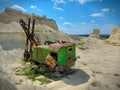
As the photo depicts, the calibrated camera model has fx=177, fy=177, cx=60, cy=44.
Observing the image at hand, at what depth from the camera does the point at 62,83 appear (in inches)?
422

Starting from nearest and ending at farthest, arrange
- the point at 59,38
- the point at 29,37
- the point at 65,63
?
the point at 65,63
the point at 29,37
the point at 59,38

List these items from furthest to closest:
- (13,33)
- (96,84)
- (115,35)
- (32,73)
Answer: (115,35), (13,33), (32,73), (96,84)

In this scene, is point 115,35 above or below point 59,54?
above

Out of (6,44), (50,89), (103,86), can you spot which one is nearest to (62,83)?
(50,89)

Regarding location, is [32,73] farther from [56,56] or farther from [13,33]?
[13,33]

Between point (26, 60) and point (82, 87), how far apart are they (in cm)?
652

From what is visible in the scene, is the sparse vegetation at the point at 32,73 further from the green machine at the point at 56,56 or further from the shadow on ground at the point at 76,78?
the shadow on ground at the point at 76,78

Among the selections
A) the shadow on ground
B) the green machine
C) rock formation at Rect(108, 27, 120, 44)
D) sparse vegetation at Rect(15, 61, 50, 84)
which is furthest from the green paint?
rock formation at Rect(108, 27, 120, 44)

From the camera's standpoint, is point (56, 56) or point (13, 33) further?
point (13, 33)

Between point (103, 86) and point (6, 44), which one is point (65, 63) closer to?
point (103, 86)

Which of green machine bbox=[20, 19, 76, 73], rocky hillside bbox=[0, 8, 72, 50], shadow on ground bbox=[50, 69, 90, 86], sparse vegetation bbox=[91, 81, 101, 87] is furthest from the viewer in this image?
rocky hillside bbox=[0, 8, 72, 50]

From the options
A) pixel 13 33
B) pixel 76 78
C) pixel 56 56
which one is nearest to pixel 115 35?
pixel 13 33

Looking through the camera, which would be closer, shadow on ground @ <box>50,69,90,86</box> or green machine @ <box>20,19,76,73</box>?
shadow on ground @ <box>50,69,90,86</box>

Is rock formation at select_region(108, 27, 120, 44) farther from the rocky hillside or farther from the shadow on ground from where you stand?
the shadow on ground
